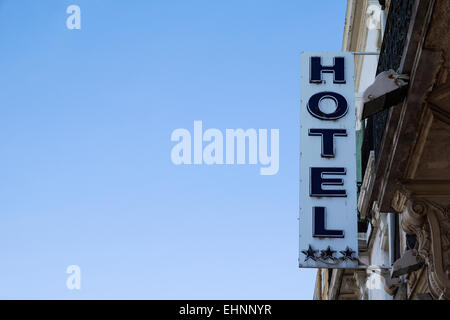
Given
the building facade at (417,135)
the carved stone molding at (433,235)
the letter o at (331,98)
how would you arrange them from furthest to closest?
the letter o at (331,98)
the carved stone molding at (433,235)
the building facade at (417,135)

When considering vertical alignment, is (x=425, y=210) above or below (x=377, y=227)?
above

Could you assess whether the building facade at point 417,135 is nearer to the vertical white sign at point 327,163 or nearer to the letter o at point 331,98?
the vertical white sign at point 327,163

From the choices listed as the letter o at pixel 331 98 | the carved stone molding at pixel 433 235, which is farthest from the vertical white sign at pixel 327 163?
the carved stone molding at pixel 433 235

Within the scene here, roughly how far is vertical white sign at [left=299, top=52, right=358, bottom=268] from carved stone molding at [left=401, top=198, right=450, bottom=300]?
23.8ft

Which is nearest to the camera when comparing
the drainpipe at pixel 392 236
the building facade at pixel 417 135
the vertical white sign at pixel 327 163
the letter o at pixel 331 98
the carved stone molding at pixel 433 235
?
the building facade at pixel 417 135

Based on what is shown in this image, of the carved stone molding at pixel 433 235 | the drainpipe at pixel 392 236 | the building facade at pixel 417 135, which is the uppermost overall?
the building facade at pixel 417 135

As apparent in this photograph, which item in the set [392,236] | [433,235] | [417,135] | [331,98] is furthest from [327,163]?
[417,135]

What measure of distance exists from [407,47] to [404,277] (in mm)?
11321

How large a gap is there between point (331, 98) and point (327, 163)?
1551 mm

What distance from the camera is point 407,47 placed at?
842cm

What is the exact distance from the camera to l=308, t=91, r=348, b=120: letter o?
19.2 metres

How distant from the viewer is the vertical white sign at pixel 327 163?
711 inches
